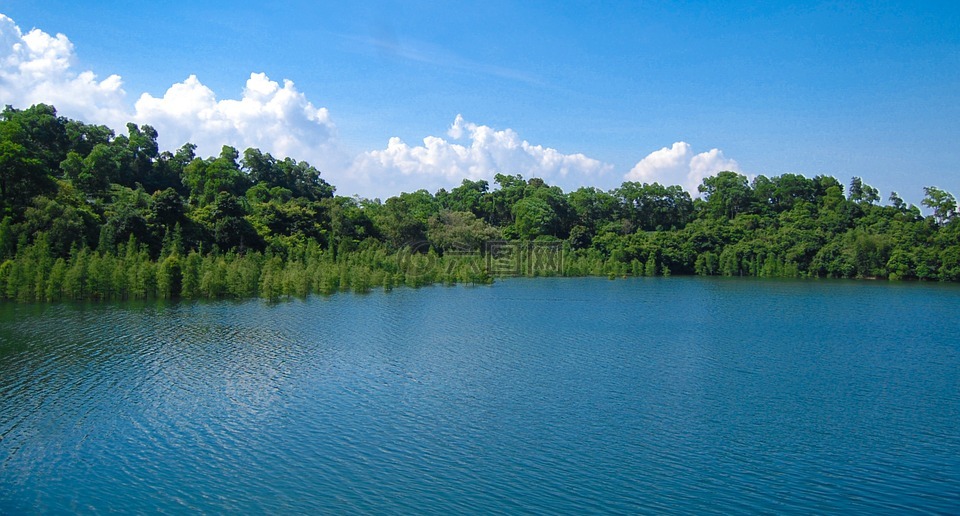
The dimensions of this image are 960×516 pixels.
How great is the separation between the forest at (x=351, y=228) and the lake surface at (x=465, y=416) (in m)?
7.48

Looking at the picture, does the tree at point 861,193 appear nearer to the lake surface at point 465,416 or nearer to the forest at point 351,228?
the forest at point 351,228

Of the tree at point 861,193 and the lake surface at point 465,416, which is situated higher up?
the tree at point 861,193

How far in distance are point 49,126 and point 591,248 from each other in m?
53.2

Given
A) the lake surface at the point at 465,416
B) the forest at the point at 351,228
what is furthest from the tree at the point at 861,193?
the lake surface at the point at 465,416

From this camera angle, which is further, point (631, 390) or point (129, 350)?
point (129, 350)

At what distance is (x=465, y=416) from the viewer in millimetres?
15500

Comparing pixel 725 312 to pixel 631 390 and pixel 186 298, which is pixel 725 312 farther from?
pixel 186 298

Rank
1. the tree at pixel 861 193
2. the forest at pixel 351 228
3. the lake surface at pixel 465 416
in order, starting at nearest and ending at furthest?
the lake surface at pixel 465 416, the forest at pixel 351 228, the tree at pixel 861 193

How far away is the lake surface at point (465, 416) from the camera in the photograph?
37.3 feet

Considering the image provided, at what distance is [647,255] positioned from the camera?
240ft

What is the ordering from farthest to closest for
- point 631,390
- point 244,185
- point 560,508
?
point 244,185, point 631,390, point 560,508

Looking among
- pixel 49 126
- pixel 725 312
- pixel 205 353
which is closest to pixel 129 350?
pixel 205 353

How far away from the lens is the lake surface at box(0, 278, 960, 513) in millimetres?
11359

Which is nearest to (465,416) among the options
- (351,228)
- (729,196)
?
(351,228)
